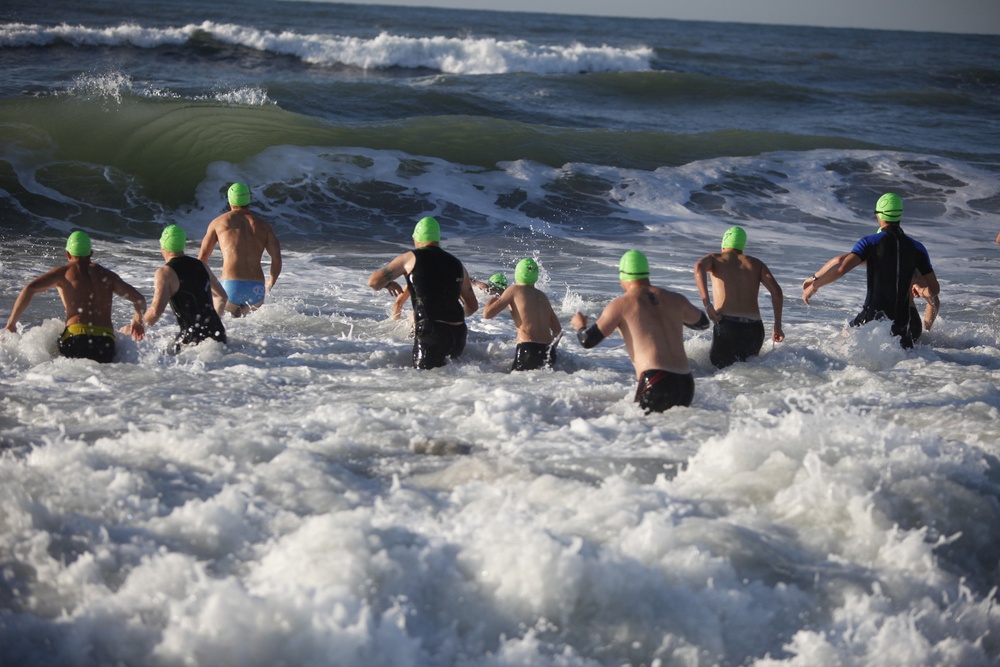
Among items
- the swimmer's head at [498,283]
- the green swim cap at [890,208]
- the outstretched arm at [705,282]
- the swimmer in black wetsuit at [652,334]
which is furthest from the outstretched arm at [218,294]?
the green swim cap at [890,208]

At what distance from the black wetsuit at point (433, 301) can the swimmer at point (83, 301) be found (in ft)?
7.38

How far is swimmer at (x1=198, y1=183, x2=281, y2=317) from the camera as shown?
9.48 metres

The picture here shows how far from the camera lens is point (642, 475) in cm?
562

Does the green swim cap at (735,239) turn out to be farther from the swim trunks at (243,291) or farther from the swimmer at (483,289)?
the swim trunks at (243,291)

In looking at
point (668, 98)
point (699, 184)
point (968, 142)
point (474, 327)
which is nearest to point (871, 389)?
point (474, 327)

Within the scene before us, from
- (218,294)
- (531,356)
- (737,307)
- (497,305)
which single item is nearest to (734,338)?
(737,307)

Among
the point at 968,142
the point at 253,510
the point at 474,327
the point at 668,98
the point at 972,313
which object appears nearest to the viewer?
the point at 253,510

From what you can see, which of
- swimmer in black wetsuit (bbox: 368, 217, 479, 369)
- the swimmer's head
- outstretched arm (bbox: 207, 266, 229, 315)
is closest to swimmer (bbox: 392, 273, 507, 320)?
the swimmer's head

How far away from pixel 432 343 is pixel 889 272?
411 centimetres

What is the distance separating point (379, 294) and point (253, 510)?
21.4 ft

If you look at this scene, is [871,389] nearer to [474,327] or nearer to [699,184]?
[474,327]

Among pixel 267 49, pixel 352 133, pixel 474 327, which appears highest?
pixel 267 49

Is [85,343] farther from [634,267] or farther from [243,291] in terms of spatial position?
[634,267]

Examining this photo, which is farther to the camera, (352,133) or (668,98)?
(668,98)
